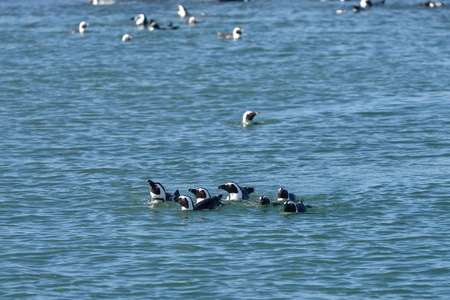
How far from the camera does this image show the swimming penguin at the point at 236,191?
22781 millimetres

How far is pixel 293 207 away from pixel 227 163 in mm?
5903

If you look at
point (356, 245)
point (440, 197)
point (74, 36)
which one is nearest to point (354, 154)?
point (440, 197)

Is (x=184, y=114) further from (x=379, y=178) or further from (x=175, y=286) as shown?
(x=175, y=286)

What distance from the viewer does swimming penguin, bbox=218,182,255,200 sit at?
22.8 m

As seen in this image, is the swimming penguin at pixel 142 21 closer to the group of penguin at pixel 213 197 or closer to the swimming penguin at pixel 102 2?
the swimming penguin at pixel 102 2

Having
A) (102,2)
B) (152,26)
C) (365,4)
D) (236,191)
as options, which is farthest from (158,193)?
(102,2)

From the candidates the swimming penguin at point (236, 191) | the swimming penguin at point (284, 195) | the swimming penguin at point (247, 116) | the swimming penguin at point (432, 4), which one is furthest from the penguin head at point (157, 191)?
the swimming penguin at point (432, 4)

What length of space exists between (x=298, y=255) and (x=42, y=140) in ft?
48.6

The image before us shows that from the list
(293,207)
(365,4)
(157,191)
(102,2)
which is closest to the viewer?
(293,207)

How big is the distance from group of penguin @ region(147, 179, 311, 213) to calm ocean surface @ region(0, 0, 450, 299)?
0.28 m

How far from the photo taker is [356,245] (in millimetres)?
19547

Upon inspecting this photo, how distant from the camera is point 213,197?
74.4 ft

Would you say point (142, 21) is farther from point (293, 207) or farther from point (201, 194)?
point (293, 207)

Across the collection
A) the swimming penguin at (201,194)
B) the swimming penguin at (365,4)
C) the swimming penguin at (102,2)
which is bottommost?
the swimming penguin at (201,194)
